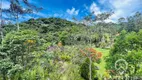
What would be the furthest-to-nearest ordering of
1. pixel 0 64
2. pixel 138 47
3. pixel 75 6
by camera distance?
pixel 138 47 < pixel 75 6 < pixel 0 64

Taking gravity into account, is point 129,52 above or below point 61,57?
above

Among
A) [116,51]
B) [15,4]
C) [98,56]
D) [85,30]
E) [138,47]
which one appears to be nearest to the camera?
[15,4]

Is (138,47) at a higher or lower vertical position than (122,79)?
higher

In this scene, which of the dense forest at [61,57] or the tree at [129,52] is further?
the tree at [129,52]

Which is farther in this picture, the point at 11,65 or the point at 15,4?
the point at 15,4

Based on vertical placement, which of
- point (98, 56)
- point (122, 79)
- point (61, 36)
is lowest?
point (122, 79)

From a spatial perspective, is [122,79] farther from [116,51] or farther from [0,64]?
[0,64]

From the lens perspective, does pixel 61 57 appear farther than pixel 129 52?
Yes

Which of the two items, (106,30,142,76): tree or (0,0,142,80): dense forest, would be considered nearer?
(0,0,142,80): dense forest

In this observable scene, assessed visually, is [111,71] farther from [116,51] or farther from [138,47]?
[138,47]

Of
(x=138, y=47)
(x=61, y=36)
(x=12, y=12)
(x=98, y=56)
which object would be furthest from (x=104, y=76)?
(x=61, y=36)
